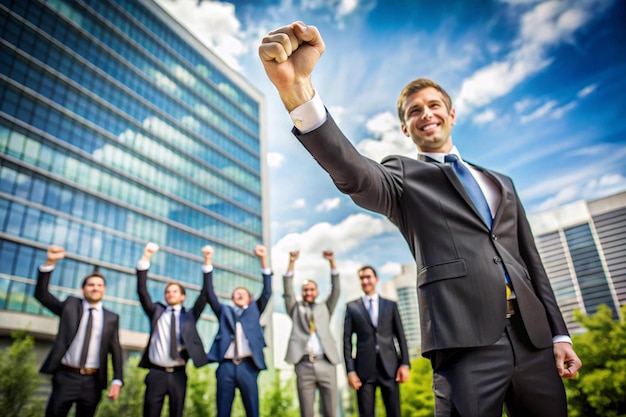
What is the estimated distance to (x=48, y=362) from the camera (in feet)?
14.8

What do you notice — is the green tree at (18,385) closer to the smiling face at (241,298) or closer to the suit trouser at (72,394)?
the suit trouser at (72,394)

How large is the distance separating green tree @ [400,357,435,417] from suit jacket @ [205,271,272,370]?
85.9 feet

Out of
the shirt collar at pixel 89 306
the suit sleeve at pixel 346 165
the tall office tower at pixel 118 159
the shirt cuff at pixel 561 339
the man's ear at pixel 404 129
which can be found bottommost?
the shirt cuff at pixel 561 339

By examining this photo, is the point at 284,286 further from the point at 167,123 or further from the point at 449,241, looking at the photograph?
the point at 167,123

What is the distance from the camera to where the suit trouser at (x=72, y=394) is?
4.38 m

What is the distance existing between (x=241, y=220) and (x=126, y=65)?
20211 millimetres

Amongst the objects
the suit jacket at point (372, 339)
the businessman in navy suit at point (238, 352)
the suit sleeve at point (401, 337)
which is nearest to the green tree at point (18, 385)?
the businessman in navy suit at point (238, 352)

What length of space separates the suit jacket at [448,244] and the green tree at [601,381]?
62.0ft

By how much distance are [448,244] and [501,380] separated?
0.47 m

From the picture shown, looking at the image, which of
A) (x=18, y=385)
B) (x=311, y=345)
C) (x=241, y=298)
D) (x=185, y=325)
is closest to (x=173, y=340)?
(x=185, y=325)

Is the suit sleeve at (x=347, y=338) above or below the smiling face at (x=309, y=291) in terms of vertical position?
below

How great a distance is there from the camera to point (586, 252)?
115m

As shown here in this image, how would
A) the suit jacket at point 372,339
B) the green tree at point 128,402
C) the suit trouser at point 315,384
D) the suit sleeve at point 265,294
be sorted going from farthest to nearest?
the green tree at point 128,402 < the suit sleeve at point 265,294 < the suit trouser at point 315,384 < the suit jacket at point 372,339

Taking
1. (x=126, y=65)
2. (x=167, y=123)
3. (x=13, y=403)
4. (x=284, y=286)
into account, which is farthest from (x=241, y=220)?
(x=284, y=286)
